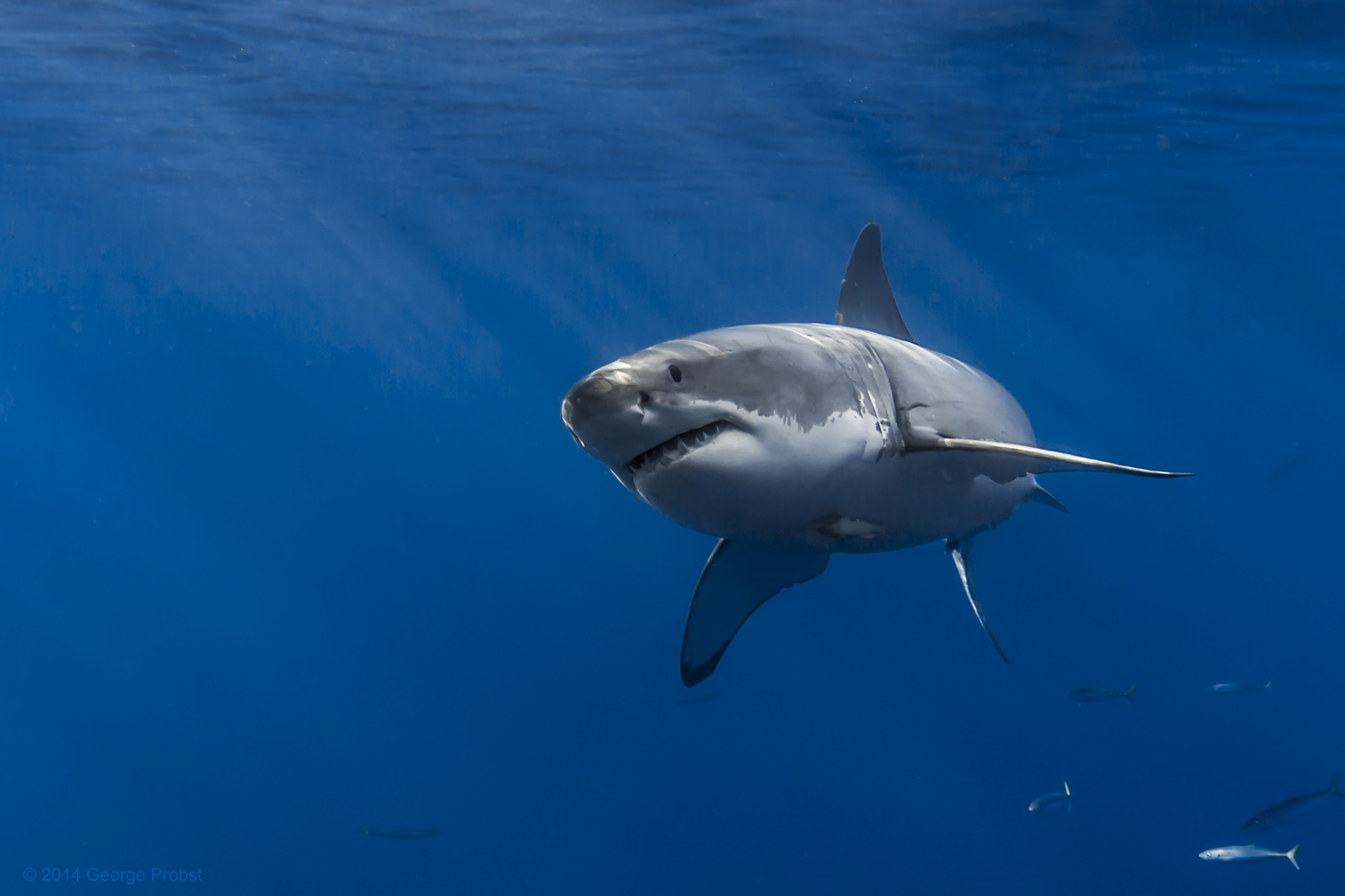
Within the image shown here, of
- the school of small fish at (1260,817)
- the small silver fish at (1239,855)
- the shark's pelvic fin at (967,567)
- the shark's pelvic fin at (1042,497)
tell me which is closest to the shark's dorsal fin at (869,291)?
the shark's pelvic fin at (1042,497)

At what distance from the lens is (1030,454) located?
235 centimetres

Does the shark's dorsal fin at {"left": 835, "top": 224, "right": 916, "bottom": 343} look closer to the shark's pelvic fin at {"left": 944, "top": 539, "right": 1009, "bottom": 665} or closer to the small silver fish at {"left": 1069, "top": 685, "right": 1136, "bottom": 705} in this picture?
the shark's pelvic fin at {"left": 944, "top": 539, "right": 1009, "bottom": 665}

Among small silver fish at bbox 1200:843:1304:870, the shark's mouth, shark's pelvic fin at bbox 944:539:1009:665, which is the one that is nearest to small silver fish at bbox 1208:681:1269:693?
small silver fish at bbox 1200:843:1304:870

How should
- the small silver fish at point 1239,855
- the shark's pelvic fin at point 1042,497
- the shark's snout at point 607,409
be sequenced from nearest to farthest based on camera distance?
the shark's snout at point 607,409, the shark's pelvic fin at point 1042,497, the small silver fish at point 1239,855

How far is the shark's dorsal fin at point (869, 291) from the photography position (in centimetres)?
450

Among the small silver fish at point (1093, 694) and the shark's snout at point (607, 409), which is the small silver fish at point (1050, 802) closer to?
the small silver fish at point (1093, 694)

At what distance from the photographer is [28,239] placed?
1089 inches

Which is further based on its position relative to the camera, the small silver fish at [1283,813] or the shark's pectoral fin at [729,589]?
the small silver fish at [1283,813]

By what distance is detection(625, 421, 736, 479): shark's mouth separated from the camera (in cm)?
212

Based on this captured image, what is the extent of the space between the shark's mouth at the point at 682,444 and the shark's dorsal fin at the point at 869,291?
2543mm

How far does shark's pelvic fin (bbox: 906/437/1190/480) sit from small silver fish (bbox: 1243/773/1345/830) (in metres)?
7.49

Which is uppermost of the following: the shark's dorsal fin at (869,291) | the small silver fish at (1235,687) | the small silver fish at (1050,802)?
the shark's dorsal fin at (869,291)

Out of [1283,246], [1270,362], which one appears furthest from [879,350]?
[1270,362]

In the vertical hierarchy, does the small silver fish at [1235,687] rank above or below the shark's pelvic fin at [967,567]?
below
